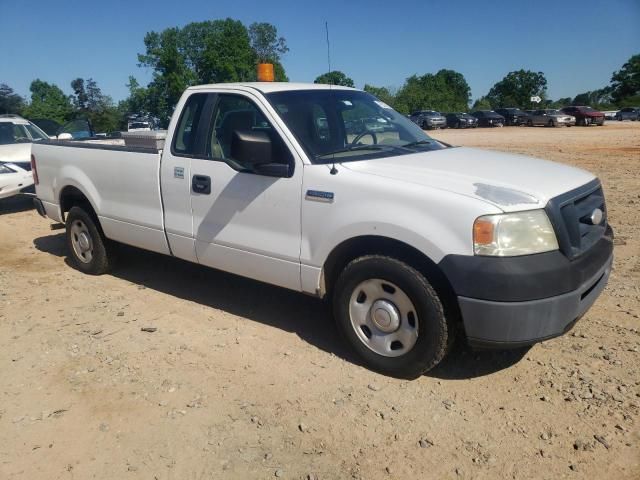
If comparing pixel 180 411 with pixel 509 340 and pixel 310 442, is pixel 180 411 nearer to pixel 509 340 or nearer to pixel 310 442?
pixel 310 442

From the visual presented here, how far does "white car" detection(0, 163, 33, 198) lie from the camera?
357 inches

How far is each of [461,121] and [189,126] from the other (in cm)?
4333

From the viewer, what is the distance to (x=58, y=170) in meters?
5.78

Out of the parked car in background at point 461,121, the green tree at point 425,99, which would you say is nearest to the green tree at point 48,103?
the parked car in background at point 461,121

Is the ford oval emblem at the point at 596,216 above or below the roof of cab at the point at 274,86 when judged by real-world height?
below

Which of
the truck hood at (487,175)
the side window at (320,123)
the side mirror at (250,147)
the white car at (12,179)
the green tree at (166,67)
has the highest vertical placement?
the green tree at (166,67)

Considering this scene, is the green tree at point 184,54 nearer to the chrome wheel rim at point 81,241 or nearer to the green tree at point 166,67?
the green tree at point 166,67

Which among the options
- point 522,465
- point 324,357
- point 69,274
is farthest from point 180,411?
point 69,274

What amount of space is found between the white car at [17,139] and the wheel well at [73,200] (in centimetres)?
416

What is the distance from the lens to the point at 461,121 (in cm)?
4497

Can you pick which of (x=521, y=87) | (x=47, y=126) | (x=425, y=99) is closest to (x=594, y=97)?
(x=521, y=87)

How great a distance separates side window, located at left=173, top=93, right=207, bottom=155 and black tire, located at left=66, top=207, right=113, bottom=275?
1.66m

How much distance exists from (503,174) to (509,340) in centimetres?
106

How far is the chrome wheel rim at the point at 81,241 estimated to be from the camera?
5742 mm
